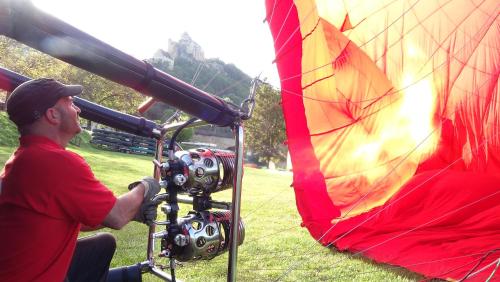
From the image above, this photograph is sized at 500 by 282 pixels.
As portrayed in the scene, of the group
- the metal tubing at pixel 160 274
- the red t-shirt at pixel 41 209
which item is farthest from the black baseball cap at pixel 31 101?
the metal tubing at pixel 160 274

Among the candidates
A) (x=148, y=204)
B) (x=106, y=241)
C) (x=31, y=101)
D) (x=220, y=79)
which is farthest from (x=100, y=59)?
(x=220, y=79)

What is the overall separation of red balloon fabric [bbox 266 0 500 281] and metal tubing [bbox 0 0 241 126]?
2.39 m

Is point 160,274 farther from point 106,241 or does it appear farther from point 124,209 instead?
point 124,209

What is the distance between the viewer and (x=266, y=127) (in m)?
31.3

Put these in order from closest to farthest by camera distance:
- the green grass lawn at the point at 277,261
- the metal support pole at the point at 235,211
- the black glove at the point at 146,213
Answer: the black glove at the point at 146,213 < the metal support pole at the point at 235,211 < the green grass lawn at the point at 277,261

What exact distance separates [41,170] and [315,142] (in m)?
3.59

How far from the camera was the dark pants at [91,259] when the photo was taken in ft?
6.70

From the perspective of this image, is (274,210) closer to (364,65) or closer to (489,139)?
(364,65)

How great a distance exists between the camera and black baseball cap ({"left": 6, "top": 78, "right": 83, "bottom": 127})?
1573 millimetres

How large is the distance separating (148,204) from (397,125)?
9.86ft

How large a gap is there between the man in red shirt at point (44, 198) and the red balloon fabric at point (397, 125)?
8.74 ft

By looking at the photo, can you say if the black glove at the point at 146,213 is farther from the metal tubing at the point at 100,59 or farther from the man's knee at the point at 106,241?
the man's knee at the point at 106,241

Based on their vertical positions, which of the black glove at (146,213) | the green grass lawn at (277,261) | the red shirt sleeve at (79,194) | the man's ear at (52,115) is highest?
the man's ear at (52,115)

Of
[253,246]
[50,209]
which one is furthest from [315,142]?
[50,209]
